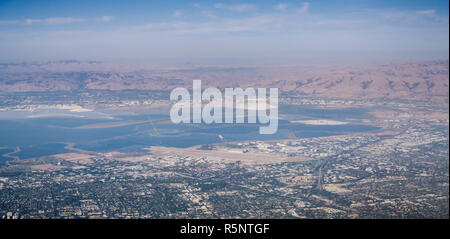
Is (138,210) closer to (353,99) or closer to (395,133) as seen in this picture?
(395,133)

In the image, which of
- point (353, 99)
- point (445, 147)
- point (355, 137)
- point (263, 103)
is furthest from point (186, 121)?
point (353, 99)

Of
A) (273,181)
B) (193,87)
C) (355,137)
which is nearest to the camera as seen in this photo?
(273,181)

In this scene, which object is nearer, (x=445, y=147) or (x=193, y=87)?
(x=445, y=147)
